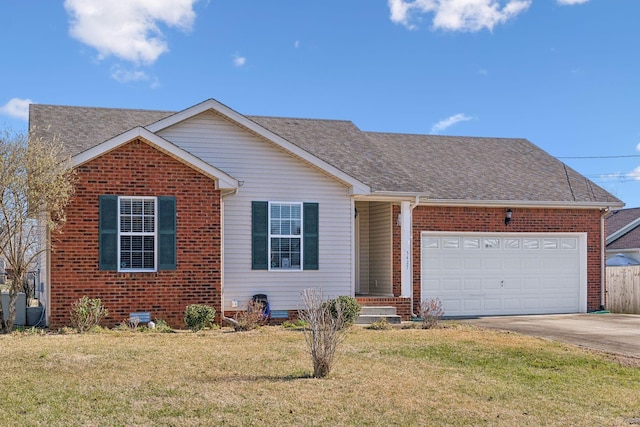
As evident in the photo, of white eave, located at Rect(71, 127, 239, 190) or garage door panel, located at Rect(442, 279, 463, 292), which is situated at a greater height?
white eave, located at Rect(71, 127, 239, 190)

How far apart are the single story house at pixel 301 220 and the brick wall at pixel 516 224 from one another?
37 millimetres

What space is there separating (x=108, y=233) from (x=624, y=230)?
2197 centimetres

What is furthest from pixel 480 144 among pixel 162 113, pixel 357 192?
pixel 162 113

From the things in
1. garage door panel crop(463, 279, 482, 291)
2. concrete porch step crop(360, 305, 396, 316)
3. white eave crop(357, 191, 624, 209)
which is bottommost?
concrete porch step crop(360, 305, 396, 316)

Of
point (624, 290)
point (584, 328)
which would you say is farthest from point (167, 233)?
point (624, 290)

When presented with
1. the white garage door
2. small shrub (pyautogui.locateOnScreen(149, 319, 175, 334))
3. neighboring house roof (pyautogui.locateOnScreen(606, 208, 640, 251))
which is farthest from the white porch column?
neighboring house roof (pyautogui.locateOnScreen(606, 208, 640, 251))

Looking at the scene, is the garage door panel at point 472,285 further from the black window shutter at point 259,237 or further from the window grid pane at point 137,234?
the window grid pane at point 137,234

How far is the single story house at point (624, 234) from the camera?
2719cm

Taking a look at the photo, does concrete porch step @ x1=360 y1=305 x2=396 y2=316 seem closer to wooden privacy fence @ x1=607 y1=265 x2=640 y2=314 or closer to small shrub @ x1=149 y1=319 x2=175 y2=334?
small shrub @ x1=149 y1=319 x2=175 y2=334

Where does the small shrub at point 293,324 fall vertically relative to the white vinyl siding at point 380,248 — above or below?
below

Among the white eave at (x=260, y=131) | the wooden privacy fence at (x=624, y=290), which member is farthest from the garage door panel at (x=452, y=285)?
the wooden privacy fence at (x=624, y=290)

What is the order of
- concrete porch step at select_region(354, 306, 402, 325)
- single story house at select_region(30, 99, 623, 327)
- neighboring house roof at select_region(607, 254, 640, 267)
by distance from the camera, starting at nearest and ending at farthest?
single story house at select_region(30, 99, 623, 327) → concrete porch step at select_region(354, 306, 402, 325) → neighboring house roof at select_region(607, 254, 640, 267)

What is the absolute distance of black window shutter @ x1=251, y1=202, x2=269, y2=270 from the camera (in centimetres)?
1678

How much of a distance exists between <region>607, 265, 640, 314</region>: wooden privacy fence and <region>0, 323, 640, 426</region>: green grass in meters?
9.90
